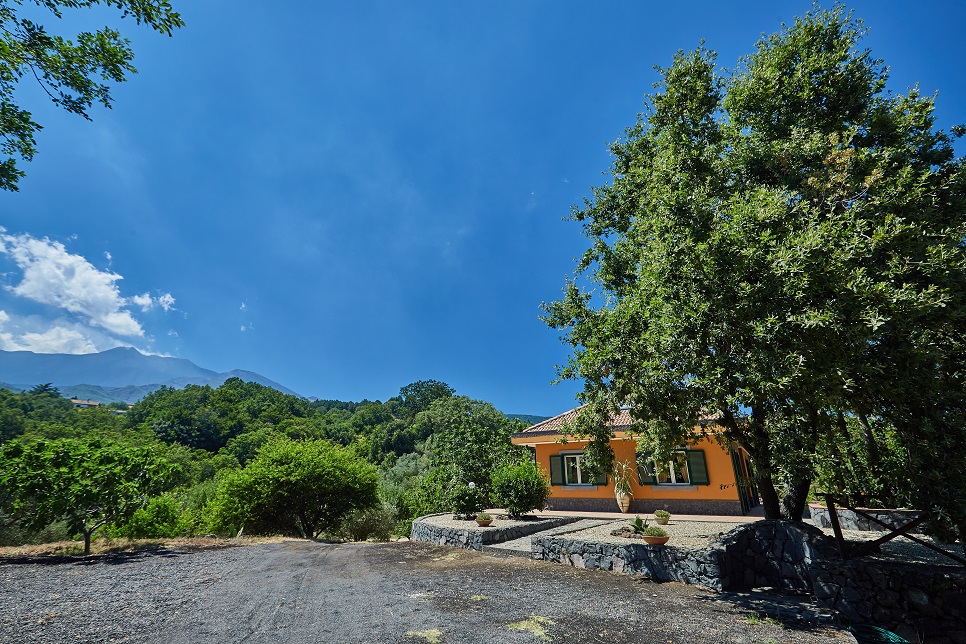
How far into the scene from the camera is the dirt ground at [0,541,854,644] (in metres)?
5.18

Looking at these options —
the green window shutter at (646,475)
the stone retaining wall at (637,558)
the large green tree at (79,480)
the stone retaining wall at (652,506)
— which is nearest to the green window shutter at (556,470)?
the stone retaining wall at (652,506)

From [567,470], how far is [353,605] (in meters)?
12.7

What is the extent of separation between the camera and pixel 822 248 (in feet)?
18.2

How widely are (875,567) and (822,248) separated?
4.92 m

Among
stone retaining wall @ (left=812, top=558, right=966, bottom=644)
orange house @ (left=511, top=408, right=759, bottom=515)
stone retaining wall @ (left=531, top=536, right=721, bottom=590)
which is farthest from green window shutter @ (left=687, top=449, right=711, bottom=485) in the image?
stone retaining wall @ (left=812, top=558, right=966, bottom=644)

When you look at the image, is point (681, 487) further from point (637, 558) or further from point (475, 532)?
point (475, 532)

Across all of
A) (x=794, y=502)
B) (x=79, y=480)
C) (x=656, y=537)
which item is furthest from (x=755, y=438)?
(x=79, y=480)

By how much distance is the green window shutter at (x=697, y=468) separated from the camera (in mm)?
14586

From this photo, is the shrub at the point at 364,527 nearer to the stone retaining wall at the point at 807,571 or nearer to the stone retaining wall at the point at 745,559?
the stone retaining wall at the point at 807,571

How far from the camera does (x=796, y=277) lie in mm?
5719

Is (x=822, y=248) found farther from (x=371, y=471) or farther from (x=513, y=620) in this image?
(x=371, y=471)

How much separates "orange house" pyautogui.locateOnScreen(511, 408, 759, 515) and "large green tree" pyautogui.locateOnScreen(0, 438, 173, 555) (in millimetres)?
11748

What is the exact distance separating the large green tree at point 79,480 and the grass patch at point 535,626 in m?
10.4

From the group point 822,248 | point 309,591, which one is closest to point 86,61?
point 309,591
